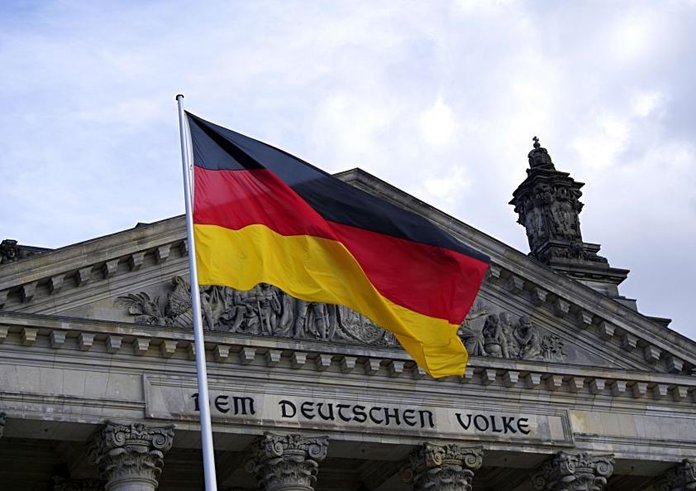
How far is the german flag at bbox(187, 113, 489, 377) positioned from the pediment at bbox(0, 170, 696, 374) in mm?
9183

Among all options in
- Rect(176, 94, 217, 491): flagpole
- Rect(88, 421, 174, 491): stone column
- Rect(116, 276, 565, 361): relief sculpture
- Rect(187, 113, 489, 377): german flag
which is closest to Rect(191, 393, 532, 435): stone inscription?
Rect(88, 421, 174, 491): stone column

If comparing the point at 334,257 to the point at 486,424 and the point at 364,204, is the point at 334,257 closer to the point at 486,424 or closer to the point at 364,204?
the point at 364,204

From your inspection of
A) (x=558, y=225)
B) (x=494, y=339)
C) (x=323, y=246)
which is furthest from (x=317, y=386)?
(x=558, y=225)

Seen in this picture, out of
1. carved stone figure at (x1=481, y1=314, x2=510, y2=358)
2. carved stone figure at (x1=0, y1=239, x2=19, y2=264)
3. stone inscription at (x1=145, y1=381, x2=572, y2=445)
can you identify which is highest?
carved stone figure at (x1=0, y1=239, x2=19, y2=264)

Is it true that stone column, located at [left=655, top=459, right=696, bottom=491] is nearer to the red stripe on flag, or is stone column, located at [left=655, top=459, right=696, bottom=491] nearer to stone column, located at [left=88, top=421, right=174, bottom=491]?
stone column, located at [left=88, top=421, right=174, bottom=491]

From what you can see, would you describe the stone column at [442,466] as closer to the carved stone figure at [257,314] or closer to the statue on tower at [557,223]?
the carved stone figure at [257,314]

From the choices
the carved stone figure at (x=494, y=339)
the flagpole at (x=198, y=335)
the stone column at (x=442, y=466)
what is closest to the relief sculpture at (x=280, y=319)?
the carved stone figure at (x=494, y=339)

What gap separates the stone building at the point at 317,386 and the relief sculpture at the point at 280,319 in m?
0.05

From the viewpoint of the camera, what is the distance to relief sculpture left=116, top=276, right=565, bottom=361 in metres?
34.7

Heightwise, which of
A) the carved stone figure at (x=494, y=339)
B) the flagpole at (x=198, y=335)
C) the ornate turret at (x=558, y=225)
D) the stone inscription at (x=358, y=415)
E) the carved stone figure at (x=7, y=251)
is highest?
the ornate turret at (x=558, y=225)

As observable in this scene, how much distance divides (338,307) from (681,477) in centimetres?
1007

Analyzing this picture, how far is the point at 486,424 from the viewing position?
36969 millimetres

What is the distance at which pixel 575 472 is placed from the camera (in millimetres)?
37312

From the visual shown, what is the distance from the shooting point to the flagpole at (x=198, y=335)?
70.7 ft
